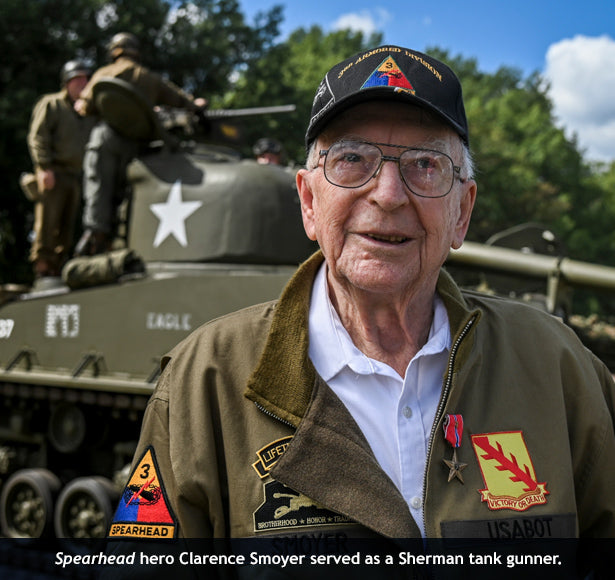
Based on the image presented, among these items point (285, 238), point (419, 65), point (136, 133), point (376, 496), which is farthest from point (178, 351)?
point (136, 133)

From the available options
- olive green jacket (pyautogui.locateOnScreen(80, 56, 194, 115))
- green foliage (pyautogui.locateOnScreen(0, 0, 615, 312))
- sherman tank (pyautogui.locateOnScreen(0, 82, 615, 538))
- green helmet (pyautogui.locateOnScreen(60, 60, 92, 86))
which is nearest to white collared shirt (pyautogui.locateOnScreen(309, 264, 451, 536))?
sherman tank (pyautogui.locateOnScreen(0, 82, 615, 538))

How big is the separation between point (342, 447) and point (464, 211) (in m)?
0.71

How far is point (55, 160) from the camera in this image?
23.4 feet

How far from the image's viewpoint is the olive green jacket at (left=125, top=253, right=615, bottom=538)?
156 cm

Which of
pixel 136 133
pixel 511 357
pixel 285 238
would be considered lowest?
pixel 511 357

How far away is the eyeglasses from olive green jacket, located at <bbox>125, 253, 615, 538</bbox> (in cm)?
32

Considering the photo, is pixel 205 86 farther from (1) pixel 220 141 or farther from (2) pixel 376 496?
(2) pixel 376 496

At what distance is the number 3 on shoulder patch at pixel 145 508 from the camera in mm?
1583

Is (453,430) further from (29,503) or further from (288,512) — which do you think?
(29,503)

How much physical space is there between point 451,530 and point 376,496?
0.56 feet

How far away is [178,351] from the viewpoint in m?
1.75

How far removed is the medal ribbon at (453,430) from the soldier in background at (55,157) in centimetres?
607

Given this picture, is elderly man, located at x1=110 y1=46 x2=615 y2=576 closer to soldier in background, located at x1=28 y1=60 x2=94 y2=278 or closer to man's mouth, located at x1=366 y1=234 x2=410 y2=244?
man's mouth, located at x1=366 y1=234 x2=410 y2=244

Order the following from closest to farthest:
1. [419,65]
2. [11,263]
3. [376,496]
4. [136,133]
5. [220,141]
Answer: [376,496]
[419,65]
[136,133]
[220,141]
[11,263]
